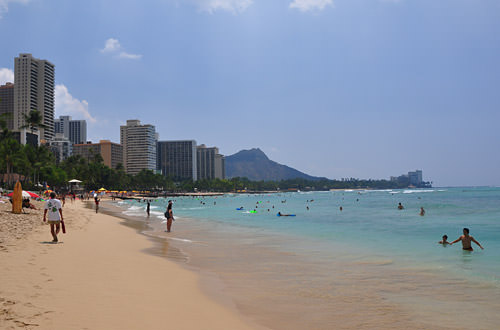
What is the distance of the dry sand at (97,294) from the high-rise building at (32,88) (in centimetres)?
18700

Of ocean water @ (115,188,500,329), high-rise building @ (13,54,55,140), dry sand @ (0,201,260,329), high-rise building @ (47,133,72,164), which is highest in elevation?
high-rise building @ (13,54,55,140)

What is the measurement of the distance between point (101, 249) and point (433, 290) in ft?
33.4

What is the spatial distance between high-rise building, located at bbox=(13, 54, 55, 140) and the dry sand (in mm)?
187000

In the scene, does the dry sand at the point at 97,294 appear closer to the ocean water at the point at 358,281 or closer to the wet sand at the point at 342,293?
the wet sand at the point at 342,293

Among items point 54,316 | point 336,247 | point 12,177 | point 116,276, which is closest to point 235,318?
point 54,316

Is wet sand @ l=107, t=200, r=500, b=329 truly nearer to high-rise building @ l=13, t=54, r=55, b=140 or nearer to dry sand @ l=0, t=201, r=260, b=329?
dry sand @ l=0, t=201, r=260, b=329

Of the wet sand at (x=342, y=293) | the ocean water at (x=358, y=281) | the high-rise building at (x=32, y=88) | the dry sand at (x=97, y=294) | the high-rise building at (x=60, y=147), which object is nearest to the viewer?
the dry sand at (x=97, y=294)

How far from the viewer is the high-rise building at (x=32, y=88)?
17500cm

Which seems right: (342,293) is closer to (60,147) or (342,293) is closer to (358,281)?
(358,281)

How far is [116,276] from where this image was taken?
833 centimetres

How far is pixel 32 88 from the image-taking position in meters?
177

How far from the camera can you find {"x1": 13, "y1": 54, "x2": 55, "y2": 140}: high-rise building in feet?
574

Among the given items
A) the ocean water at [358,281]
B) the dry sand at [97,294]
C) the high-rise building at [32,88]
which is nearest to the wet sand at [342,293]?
the ocean water at [358,281]

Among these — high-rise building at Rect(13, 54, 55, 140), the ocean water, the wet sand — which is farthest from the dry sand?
high-rise building at Rect(13, 54, 55, 140)
